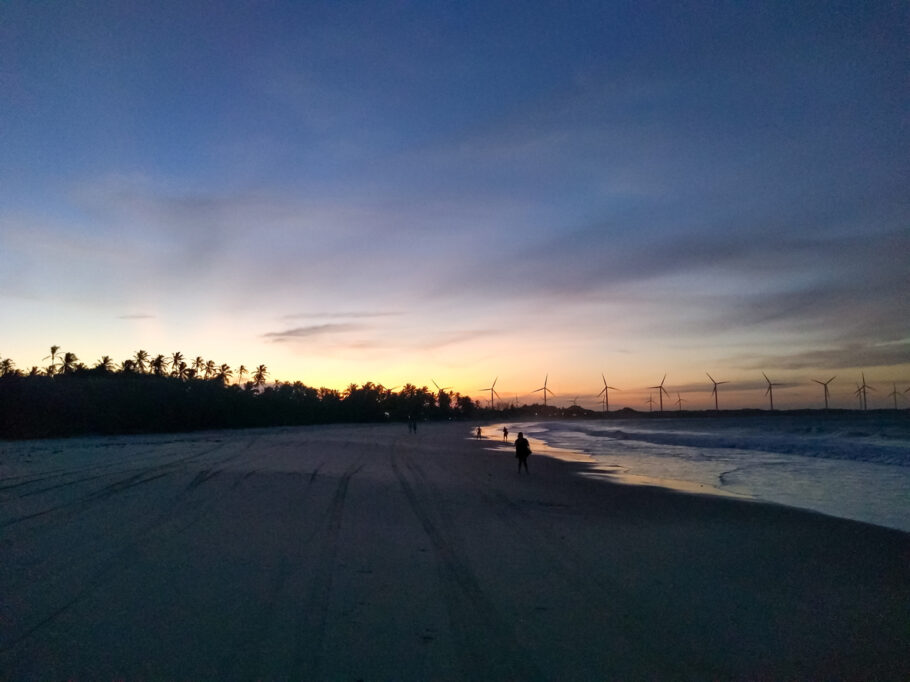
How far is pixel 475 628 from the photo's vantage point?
6098 mm

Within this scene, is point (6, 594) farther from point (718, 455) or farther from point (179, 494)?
point (718, 455)

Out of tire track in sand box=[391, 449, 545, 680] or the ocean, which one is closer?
tire track in sand box=[391, 449, 545, 680]

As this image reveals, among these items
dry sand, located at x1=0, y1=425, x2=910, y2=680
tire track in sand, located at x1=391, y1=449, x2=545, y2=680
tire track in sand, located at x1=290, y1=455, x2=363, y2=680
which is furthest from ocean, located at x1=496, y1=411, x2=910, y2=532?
tire track in sand, located at x1=290, y1=455, x2=363, y2=680

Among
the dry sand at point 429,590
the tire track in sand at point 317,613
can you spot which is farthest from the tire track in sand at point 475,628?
the tire track in sand at point 317,613

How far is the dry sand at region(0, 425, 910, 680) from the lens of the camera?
535cm

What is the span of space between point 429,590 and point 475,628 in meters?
1.35

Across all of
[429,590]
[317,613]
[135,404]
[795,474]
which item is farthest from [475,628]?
[135,404]

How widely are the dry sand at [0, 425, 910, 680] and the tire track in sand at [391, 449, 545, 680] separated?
32mm

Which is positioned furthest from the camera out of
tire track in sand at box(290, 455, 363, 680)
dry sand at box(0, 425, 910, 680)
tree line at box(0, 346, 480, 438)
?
tree line at box(0, 346, 480, 438)

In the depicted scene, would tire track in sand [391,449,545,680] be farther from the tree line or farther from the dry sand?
the tree line

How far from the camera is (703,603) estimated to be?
23.9ft

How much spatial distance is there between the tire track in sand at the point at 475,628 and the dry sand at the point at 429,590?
0.10 ft

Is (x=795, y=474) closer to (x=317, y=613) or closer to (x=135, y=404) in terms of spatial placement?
(x=317, y=613)

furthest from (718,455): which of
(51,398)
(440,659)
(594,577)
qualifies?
(51,398)
